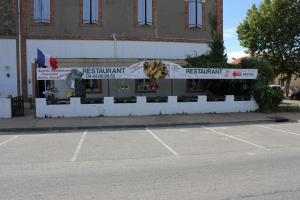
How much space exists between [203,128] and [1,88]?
14.0 metres

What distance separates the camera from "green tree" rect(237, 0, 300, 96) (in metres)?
41.3

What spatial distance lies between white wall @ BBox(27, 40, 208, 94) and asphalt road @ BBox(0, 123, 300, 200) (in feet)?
35.1

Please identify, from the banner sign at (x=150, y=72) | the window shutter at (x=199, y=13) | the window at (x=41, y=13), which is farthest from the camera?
the window shutter at (x=199, y=13)

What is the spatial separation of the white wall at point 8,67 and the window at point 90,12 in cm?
468

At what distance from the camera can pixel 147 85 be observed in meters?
28.3

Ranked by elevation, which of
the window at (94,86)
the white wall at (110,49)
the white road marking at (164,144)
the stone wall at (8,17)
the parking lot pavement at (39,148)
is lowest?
the parking lot pavement at (39,148)

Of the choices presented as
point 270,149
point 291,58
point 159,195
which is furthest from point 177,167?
point 291,58

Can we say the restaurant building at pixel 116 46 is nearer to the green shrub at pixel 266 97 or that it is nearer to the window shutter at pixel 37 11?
the window shutter at pixel 37 11

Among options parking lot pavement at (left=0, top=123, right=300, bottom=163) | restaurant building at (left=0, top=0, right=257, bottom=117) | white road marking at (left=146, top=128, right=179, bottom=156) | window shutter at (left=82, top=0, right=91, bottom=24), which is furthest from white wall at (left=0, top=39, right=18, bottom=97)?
white road marking at (left=146, top=128, right=179, bottom=156)

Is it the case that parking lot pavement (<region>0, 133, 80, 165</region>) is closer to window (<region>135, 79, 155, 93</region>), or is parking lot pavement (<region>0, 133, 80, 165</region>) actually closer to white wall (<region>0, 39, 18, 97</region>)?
white wall (<region>0, 39, 18, 97</region>)

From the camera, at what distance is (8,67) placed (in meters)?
26.1

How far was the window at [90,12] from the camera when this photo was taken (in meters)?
27.2

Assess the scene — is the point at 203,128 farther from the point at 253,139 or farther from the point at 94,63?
the point at 94,63

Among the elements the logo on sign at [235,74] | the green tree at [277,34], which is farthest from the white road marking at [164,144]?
the green tree at [277,34]
